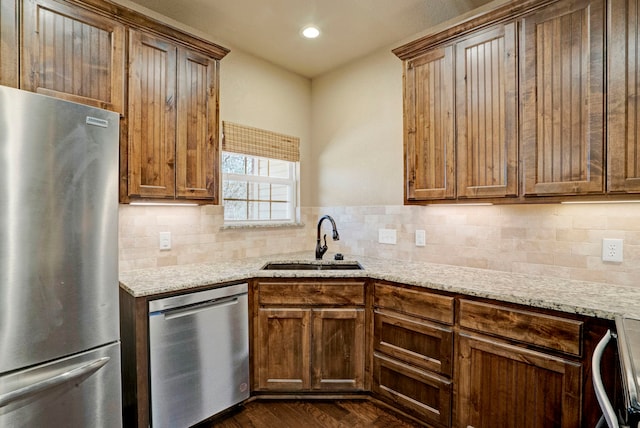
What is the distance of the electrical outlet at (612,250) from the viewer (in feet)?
5.80

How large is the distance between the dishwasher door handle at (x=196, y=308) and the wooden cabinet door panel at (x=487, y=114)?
1578mm

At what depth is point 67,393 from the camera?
1.40 metres

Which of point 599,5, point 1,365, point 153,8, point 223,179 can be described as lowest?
point 1,365

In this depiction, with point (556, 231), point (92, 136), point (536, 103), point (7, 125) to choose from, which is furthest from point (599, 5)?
point (7, 125)

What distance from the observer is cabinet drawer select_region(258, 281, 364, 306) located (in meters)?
2.17

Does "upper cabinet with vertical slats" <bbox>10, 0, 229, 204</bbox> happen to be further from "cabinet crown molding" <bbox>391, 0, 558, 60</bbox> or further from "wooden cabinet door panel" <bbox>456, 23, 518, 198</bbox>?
"wooden cabinet door panel" <bbox>456, 23, 518, 198</bbox>

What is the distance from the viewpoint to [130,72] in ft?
6.27

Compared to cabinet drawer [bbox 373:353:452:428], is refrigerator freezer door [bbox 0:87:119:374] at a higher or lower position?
higher

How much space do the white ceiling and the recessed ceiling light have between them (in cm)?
4

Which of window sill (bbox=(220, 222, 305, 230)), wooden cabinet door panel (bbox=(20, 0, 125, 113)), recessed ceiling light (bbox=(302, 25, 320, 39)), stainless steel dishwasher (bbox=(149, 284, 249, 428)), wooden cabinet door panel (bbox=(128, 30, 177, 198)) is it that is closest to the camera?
wooden cabinet door panel (bbox=(20, 0, 125, 113))

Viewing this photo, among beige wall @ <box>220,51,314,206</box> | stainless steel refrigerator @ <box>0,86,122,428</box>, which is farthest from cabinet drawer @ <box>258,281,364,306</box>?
beige wall @ <box>220,51,314,206</box>

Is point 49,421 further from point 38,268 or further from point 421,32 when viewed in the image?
point 421,32

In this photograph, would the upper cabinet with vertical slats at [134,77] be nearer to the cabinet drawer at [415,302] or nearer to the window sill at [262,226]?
the window sill at [262,226]

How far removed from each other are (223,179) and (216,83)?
767 millimetres
